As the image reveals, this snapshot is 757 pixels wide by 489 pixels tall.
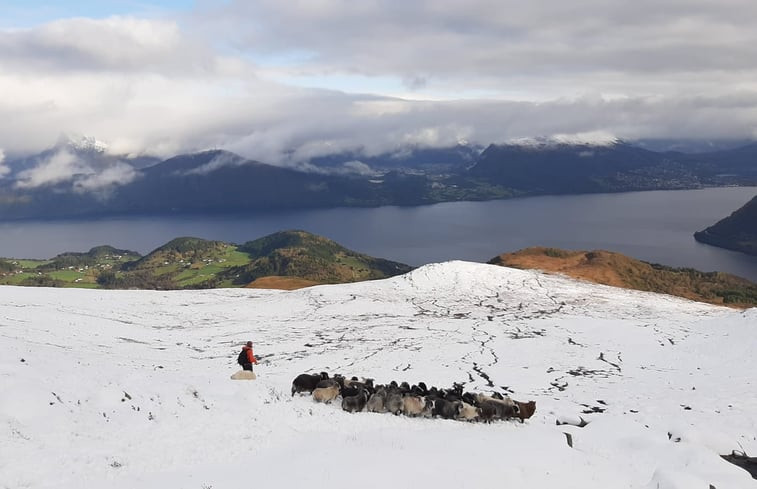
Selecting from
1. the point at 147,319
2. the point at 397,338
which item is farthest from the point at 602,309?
the point at 147,319

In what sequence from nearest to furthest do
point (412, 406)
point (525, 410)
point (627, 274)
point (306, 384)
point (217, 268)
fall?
point (412, 406)
point (525, 410)
point (306, 384)
point (627, 274)
point (217, 268)

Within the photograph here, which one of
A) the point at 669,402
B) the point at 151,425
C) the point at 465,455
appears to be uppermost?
the point at 151,425

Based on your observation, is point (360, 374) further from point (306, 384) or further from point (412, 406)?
point (412, 406)

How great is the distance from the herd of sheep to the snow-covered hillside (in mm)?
496

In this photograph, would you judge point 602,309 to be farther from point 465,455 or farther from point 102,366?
point 102,366

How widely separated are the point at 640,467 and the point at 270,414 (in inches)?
428

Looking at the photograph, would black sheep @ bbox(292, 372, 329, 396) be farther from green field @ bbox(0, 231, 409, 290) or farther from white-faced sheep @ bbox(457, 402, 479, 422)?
green field @ bbox(0, 231, 409, 290)

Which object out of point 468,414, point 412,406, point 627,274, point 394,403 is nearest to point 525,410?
point 468,414

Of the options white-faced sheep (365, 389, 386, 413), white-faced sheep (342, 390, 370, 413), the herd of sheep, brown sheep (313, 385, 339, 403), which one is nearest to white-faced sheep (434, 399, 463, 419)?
the herd of sheep

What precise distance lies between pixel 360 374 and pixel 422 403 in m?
10.5

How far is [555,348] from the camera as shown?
3353 centimetres

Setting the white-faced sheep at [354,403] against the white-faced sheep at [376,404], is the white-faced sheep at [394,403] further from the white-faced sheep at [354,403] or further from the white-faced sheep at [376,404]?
the white-faced sheep at [354,403]

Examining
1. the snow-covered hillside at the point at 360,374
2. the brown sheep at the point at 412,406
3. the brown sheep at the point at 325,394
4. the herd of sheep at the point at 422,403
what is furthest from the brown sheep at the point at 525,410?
the brown sheep at the point at 325,394

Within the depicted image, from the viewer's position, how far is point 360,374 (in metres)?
27.1
